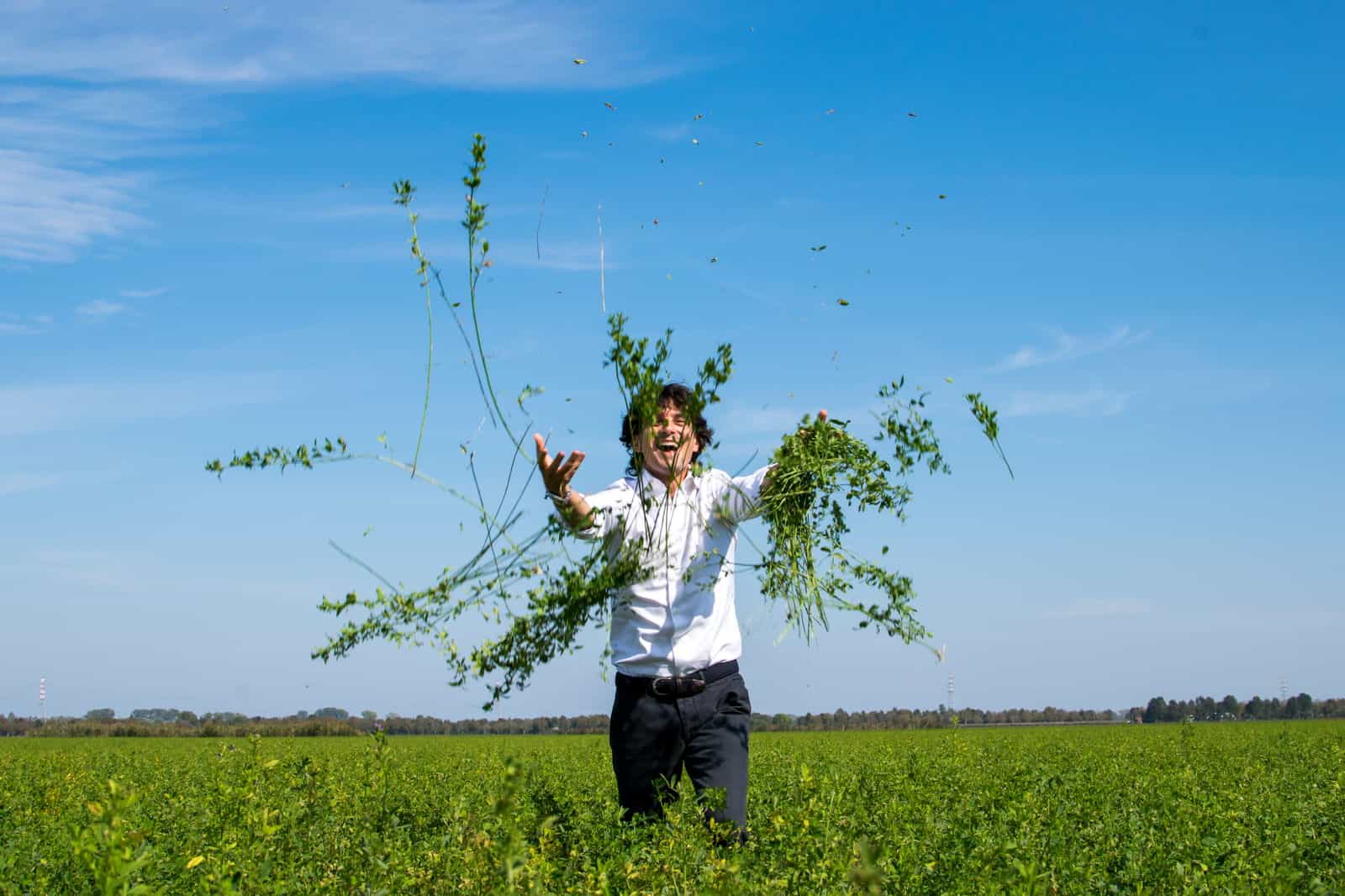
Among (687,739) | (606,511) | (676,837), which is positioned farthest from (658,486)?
(676,837)

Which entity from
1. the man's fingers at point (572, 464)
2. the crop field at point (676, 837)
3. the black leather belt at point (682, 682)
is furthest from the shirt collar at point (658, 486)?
the crop field at point (676, 837)

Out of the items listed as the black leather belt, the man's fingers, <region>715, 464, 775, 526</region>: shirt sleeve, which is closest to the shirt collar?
<region>715, 464, 775, 526</region>: shirt sleeve

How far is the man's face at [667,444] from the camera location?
4.50 m

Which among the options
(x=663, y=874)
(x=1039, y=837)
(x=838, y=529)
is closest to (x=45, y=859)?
(x=663, y=874)

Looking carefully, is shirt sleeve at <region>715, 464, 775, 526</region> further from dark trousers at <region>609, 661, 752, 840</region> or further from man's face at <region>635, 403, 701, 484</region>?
dark trousers at <region>609, 661, 752, 840</region>

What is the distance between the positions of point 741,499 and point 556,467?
80 centimetres

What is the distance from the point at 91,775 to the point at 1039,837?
38.5 feet

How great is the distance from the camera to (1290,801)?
9289mm

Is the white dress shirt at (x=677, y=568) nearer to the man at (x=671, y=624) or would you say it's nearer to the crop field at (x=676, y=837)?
the man at (x=671, y=624)

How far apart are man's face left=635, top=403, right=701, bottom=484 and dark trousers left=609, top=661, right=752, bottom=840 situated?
2.78ft

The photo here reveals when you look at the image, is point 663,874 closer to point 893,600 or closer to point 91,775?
point 893,600

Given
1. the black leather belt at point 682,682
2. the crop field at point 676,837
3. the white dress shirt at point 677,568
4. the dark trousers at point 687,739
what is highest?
the white dress shirt at point 677,568

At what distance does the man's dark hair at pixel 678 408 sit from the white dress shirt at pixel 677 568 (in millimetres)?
168

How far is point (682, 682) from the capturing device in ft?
14.8
